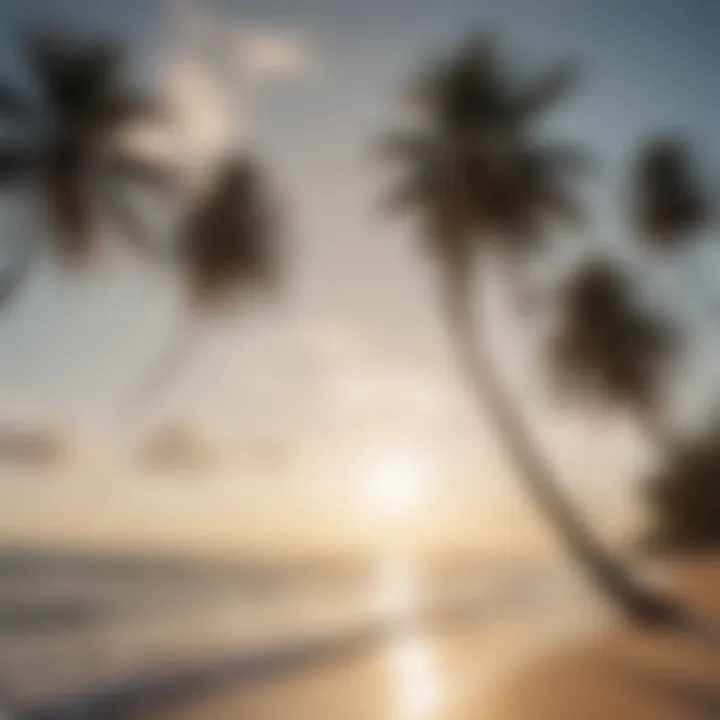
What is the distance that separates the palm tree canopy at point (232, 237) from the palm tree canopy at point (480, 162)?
0.80ft

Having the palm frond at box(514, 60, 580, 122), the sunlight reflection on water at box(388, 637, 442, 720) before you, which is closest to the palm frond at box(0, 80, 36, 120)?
the palm frond at box(514, 60, 580, 122)

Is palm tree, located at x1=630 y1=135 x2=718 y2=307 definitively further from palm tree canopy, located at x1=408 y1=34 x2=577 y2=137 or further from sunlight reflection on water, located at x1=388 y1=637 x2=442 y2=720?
sunlight reflection on water, located at x1=388 y1=637 x2=442 y2=720

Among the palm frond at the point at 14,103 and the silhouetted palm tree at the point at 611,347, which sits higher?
the palm frond at the point at 14,103

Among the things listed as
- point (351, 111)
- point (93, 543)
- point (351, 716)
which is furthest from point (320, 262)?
point (351, 716)

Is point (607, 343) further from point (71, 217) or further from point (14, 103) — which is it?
point (14, 103)

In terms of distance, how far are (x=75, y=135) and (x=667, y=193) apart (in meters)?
1.12

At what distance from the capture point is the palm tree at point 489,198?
68.5 inches

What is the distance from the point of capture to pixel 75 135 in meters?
1.98

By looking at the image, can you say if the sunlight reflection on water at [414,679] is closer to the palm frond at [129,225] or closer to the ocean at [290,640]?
the ocean at [290,640]

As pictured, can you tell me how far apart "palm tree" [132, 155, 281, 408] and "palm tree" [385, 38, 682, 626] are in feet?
0.83

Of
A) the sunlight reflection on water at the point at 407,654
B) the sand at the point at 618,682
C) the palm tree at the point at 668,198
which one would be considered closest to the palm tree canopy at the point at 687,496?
the sand at the point at 618,682

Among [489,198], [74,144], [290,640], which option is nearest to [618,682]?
[290,640]

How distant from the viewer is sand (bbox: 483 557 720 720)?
1562 millimetres

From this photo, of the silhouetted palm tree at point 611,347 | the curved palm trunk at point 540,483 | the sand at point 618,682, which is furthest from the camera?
the silhouetted palm tree at point 611,347
